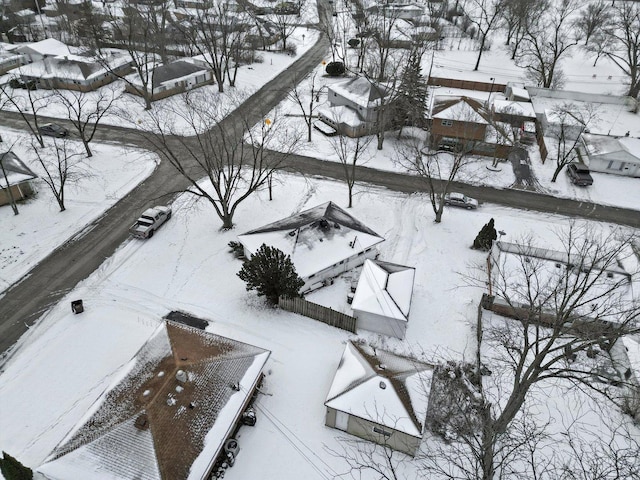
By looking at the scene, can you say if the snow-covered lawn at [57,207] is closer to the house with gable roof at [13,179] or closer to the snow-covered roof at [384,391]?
the house with gable roof at [13,179]

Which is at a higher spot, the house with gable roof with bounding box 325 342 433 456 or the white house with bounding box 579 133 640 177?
the white house with bounding box 579 133 640 177

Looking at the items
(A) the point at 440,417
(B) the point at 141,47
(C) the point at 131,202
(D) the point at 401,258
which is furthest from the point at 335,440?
(B) the point at 141,47

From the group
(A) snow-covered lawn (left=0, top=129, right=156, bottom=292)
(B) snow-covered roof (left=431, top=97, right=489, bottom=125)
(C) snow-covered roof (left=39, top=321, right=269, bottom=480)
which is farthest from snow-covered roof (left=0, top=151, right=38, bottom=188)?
(B) snow-covered roof (left=431, top=97, right=489, bottom=125)

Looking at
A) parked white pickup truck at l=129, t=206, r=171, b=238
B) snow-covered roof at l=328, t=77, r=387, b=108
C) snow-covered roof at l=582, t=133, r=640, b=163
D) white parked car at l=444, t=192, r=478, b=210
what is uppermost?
snow-covered roof at l=328, t=77, r=387, b=108

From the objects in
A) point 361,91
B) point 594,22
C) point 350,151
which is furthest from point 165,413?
point 594,22

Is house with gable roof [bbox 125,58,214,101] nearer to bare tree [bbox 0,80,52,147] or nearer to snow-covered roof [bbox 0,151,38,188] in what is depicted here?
bare tree [bbox 0,80,52,147]
